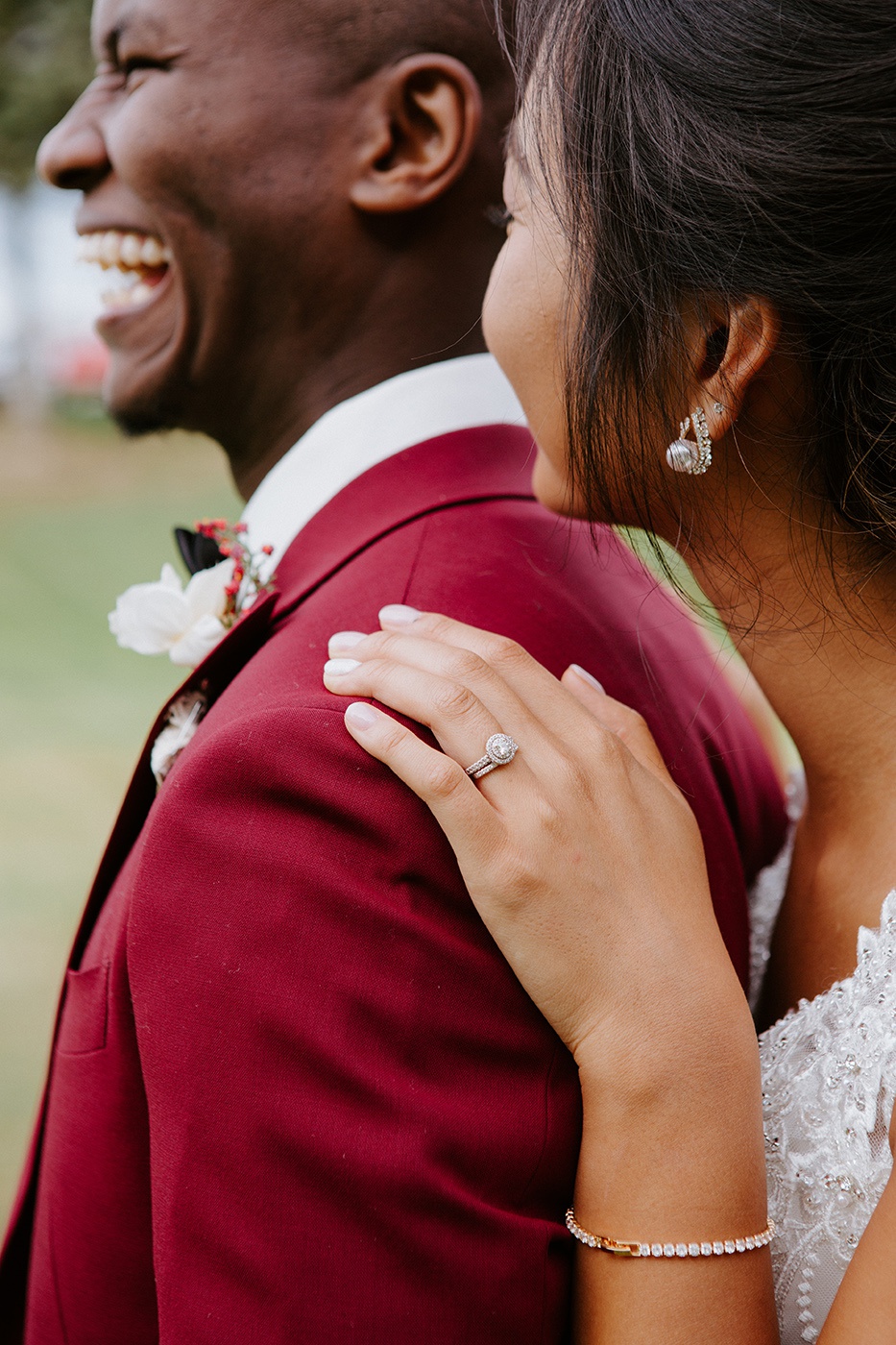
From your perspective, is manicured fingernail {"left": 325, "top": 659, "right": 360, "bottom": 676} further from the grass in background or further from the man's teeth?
the grass in background

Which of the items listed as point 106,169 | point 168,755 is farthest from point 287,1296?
point 106,169

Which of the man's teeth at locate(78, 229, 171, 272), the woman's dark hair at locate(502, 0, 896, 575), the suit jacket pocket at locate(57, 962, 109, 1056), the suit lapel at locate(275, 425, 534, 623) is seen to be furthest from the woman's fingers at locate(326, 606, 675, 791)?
the man's teeth at locate(78, 229, 171, 272)

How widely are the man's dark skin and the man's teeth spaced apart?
18 millimetres

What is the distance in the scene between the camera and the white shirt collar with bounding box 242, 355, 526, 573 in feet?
4.69

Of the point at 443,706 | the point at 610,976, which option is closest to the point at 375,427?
the point at 443,706

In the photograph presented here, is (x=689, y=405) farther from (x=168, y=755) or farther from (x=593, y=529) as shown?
(x=168, y=755)

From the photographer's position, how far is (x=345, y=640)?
1198 mm

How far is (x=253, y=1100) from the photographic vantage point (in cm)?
102

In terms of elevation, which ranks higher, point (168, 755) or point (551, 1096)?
point (168, 755)

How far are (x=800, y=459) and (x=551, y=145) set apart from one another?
0.38 m

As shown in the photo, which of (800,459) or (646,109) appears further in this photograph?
(800,459)

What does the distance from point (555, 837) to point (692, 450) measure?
15.8 inches

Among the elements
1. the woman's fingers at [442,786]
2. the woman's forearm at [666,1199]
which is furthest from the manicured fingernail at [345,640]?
the woman's forearm at [666,1199]

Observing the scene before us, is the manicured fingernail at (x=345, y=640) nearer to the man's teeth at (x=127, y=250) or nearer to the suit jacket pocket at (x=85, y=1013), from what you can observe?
the suit jacket pocket at (x=85, y=1013)
